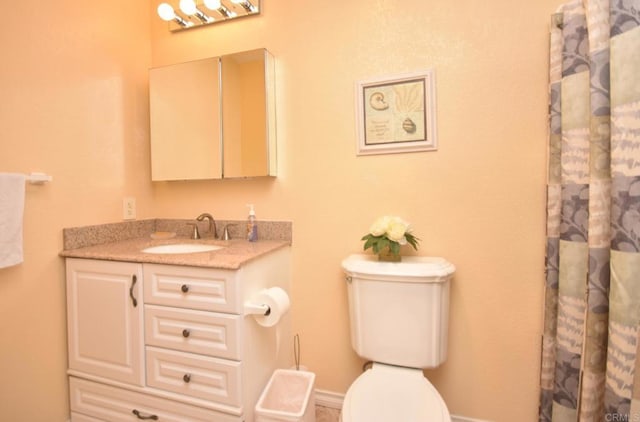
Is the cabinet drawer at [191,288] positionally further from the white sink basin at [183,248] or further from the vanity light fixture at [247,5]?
the vanity light fixture at [247,5]

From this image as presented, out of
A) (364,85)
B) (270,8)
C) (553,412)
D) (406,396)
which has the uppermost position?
(270,8)

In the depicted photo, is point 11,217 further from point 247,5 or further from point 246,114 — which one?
point 247,5

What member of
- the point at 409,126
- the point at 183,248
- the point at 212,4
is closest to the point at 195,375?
the point at 183,248

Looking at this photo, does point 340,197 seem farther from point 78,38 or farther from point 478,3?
point 78,38

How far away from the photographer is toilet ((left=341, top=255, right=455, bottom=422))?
1143 mm

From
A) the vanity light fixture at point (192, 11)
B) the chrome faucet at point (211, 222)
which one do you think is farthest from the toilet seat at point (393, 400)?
the vanity light fixture at point (192, 11)

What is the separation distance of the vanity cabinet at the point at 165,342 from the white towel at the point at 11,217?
8.9 inches

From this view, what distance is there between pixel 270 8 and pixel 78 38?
0.89 m

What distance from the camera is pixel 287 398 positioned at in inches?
51.1

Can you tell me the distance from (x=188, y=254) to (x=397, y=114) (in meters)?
1.08

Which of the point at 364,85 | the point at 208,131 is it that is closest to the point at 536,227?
the point at 364,85

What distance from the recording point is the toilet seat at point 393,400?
0.92 meters

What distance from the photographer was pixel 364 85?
1.41 m

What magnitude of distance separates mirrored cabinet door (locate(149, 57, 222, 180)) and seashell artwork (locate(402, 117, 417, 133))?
94 cm
